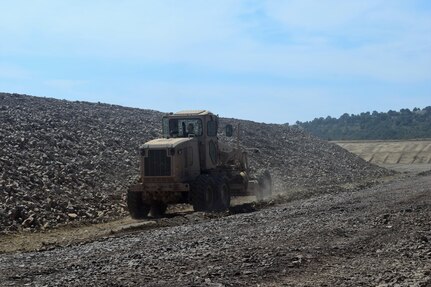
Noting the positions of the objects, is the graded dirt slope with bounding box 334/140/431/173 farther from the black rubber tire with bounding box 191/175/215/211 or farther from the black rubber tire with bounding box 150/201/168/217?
the black rubber tire with bounding box 191/175/215/211

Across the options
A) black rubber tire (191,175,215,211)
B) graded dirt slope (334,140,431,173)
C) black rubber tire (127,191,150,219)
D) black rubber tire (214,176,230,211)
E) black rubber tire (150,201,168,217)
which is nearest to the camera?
black rubber tire (191,175,215,211)

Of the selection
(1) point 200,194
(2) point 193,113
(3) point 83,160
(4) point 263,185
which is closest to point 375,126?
(4) point 263,185

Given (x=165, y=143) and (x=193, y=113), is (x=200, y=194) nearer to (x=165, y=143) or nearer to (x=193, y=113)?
(x=165, y=143)

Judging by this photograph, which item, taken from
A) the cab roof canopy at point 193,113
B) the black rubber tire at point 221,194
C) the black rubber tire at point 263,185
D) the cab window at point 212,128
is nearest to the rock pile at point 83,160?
the black rubber tire at point 221,194

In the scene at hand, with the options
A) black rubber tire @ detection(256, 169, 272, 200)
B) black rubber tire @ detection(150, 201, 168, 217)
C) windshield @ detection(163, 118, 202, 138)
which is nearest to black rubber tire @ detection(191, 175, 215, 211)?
black rubber tire @ detection(150, 201, 168, 217)

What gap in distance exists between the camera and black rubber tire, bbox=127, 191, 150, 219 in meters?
21.1

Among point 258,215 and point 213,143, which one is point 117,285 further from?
point 213,143

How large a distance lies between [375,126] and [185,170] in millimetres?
129531

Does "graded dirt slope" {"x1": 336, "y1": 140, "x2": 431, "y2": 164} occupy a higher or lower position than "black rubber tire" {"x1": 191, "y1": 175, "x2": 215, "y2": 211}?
higher

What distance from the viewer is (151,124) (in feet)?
143

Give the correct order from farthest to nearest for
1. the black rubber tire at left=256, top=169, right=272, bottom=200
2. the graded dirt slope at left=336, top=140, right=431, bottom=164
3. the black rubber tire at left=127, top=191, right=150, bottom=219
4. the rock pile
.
Answer: the graded dirt slope at left=336, top=140, right=431, bottom=164, the black rubber tire at left=256, top=169, right=272, bottom=200, the rock pile, the black rubber tire at left=127, top=191, right=150, bottom=219

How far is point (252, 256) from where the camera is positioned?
1132cm

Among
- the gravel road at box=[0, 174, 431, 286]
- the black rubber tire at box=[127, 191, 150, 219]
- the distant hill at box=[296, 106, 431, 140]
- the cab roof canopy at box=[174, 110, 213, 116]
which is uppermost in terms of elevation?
the distant hill at box=[296, 106, 431, 140]

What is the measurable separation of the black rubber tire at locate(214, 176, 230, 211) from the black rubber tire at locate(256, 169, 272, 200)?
4.18 meters
